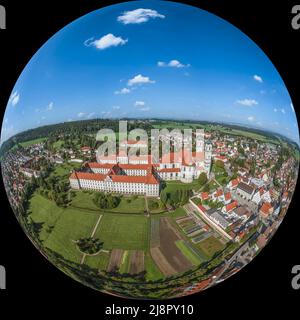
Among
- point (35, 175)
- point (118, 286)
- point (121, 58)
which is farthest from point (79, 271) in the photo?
point (121, 58)

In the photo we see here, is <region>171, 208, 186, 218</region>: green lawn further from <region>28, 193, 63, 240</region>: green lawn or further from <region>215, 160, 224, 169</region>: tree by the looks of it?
<region>28, 193, 63, 240</region>: green lawn

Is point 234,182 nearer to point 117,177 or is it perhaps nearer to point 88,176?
point 117,177

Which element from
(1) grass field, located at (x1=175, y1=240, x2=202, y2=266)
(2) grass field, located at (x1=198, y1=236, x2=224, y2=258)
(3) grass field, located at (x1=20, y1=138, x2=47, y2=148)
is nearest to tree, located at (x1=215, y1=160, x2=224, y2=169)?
(2) grass field, located at (x1=198, y1=236, x2=224, y2=258)

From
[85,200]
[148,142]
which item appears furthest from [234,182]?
[85,200]

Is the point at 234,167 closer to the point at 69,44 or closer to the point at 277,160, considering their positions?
the point at 277,160

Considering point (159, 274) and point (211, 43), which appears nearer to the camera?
point (211, 43)

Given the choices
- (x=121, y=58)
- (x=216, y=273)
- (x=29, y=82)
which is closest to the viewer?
(x=121, y=58)

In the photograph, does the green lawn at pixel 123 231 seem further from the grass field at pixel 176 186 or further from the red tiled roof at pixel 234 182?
the red tiled roof at pixel 234 182
